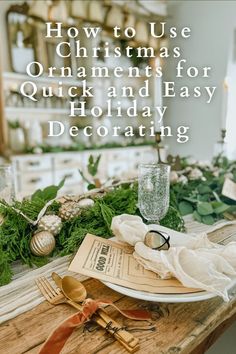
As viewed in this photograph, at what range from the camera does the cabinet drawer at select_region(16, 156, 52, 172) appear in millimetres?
2729

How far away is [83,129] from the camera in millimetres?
3570

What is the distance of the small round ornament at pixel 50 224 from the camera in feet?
2.36

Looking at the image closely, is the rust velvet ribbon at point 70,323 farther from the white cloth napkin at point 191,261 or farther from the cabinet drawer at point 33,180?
the cabinet drawer at point 33,180

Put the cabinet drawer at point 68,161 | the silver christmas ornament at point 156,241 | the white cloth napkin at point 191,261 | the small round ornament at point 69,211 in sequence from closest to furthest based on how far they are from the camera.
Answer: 1. the white cloth napkin at point 191,261
2. the silver christmas ornament at point 156,241
3. the small round ornament at point 69,211
4. the cabinet drawer at point 68,161

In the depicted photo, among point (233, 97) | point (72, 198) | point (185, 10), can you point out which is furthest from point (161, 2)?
point (72, 198)

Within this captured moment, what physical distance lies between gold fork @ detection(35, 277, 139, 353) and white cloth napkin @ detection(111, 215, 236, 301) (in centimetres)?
13

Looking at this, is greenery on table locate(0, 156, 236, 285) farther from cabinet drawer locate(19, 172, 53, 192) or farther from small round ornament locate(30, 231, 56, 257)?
cabinet drawer locate(19, 172, 53, 192)

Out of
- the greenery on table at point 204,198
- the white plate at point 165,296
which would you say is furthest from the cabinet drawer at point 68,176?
the white plate at point 165,296

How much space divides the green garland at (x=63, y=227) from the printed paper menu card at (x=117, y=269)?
0.10m

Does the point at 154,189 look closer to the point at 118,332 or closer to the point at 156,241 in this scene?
the point at 156,241

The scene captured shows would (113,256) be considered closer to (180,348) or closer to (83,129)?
(180,348)

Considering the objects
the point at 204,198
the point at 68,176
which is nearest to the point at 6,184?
the point at 204,198

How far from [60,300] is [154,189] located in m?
0.35

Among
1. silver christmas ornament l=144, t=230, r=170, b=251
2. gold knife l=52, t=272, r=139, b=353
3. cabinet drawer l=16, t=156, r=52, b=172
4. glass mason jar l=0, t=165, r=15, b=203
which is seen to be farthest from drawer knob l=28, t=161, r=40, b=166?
gold knife l=52, t=272, r=139, b=353
